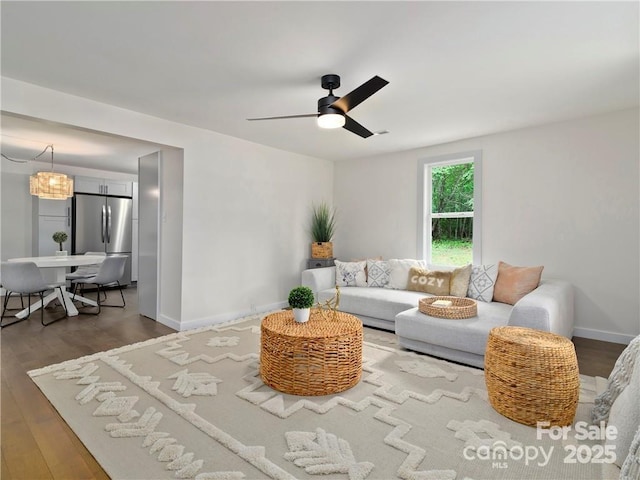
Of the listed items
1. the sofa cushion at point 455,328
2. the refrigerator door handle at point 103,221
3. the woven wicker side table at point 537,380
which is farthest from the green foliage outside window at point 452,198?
the refrigerator door handle at point 103,221

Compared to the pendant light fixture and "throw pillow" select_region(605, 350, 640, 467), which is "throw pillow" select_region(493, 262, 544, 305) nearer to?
"throw pillow" select_region(605, 350, 640, 467)

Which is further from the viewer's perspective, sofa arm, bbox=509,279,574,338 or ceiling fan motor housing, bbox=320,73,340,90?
ceiling fan motor housing, bbox=320,73,340,90

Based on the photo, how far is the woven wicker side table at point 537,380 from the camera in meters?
2.01

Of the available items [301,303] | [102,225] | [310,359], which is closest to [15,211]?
[102,225]

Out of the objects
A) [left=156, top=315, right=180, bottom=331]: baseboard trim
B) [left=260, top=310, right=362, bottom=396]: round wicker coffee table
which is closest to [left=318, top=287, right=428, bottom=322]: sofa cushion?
[left=260, top=310, right=362, bottom=396]: round wicker coffee table

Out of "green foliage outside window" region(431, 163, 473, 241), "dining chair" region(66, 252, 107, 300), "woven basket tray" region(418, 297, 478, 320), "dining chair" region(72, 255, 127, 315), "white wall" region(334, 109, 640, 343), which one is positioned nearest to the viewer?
"woven basket tray" region(418, 297, 478, 320)

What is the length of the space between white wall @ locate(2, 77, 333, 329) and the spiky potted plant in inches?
9.7

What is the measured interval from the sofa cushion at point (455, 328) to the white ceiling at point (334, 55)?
2028 mm

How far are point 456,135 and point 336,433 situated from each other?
12.4 ft

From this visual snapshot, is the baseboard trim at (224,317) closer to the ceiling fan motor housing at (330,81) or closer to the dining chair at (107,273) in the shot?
the dining chair at (107,273)

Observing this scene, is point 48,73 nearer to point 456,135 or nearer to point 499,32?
point 499,32

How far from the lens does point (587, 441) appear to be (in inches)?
75.4

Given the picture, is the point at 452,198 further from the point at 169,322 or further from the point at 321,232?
the point at 169,322

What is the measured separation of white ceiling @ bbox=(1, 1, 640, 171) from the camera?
1972 millimetres
